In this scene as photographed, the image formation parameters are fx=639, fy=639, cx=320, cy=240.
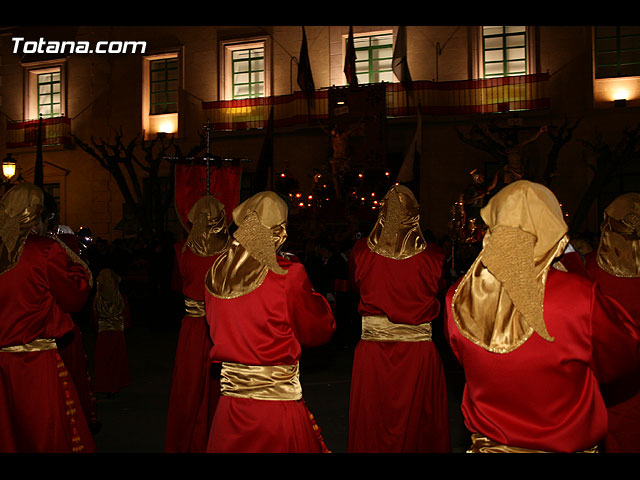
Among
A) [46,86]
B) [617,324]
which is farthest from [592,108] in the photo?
[46,86]

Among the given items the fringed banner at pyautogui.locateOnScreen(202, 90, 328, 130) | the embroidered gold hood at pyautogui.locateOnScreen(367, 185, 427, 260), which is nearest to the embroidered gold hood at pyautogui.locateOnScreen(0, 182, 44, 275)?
the embroidered gold hood at pyautogui.locateOnScreen(367, 185, 427, 260)

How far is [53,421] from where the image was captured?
4109 millimetres

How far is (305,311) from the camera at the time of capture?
339 centimetres

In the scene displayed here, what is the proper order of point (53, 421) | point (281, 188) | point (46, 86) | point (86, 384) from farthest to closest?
point (46, 86) → point (281, 188) → point (86, 384) → point (53, 421)

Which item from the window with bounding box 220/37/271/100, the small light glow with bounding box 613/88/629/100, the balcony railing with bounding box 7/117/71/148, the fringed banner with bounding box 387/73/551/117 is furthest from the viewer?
the balcony railing with bounding box 7/117/71/148

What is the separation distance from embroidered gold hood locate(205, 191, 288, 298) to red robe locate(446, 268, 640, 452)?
1.29m

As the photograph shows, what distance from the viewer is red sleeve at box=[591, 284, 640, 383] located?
2.35 metres

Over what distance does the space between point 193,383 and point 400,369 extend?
5.84 ft

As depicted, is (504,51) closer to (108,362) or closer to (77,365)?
(108,362)

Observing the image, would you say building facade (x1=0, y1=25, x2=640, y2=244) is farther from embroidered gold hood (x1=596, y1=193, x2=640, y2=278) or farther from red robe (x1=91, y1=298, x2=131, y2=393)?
embroidered gold hood (x1=596, y1=193, x2=640, y2=278)

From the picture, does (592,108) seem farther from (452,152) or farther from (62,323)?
(62,323)

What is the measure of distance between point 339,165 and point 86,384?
11.6m

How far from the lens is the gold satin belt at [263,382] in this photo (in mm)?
3355

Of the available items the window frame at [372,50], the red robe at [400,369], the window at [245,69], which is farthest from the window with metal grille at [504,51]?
the red robe at [400,369]
